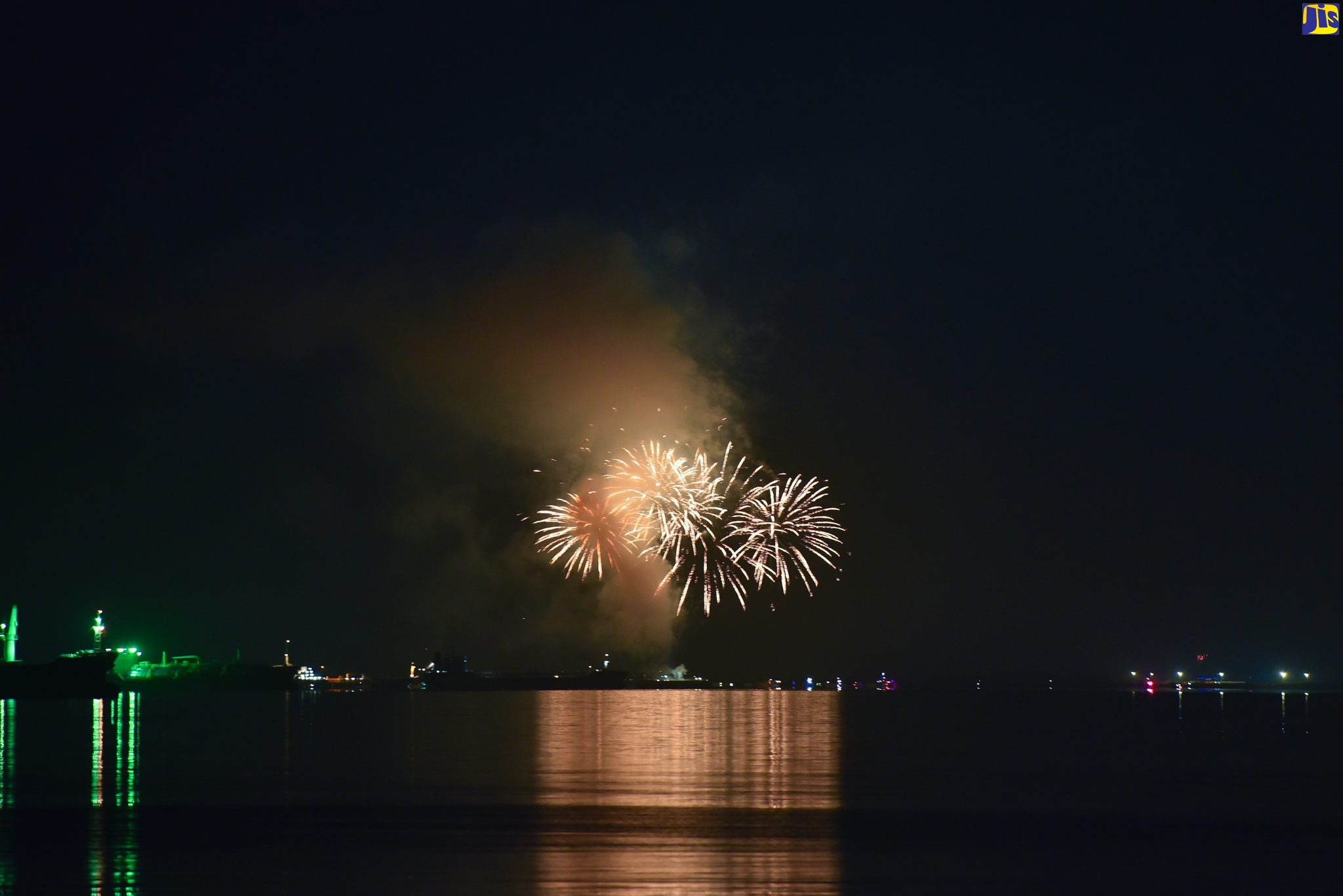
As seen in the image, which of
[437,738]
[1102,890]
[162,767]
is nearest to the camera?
[1102,890]

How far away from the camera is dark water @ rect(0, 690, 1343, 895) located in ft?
72.5

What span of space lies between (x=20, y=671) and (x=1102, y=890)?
17750 cm

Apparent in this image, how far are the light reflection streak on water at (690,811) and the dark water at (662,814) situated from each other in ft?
0.37

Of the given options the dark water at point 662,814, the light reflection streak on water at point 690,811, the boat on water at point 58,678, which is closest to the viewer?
the light reflection streak on water at point 690,811

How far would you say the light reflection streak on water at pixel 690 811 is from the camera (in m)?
21.8

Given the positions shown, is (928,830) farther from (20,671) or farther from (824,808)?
(20,671)

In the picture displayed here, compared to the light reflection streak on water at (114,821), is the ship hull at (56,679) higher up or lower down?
lower down

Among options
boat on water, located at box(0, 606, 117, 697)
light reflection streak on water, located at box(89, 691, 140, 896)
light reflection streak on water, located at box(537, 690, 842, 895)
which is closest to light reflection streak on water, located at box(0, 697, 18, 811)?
light reflection streak on water, located at box(89, 691, 140, 896)

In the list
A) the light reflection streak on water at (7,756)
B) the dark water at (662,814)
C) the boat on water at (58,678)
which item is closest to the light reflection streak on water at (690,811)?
the dark water at (662,814)

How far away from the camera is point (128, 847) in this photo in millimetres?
25125

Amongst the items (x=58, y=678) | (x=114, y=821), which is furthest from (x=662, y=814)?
(x=58, y=678)

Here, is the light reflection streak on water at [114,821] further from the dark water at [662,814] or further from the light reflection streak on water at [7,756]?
the light reflection streak on water at [7,756]

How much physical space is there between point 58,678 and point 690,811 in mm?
162246

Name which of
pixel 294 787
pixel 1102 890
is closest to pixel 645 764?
pixel 294 787
